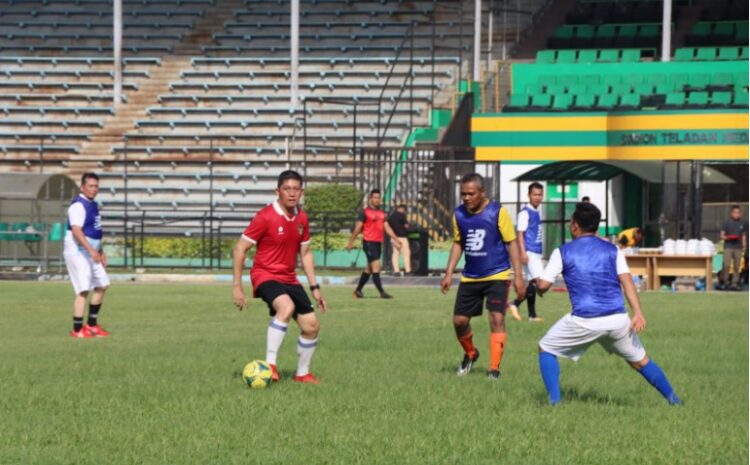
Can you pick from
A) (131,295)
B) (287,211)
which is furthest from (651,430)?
(131,295)

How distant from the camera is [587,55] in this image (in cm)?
4616

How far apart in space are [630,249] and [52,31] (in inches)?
1083

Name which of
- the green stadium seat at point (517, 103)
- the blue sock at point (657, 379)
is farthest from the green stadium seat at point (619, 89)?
the blue sock at point (657, 379)

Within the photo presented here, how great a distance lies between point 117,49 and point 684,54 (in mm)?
17304

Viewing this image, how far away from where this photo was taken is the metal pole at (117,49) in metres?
45.4

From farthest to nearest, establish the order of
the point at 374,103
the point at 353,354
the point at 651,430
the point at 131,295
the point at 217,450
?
the point at 374,103, the point at 131,295, the point at 353,354, the point at 651,430, the point at 217,450

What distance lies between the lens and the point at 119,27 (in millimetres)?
45719

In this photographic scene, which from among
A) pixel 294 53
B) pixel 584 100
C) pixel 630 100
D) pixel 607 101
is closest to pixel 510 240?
pixel 607 101

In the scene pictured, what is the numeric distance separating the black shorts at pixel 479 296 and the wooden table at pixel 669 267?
17.9m

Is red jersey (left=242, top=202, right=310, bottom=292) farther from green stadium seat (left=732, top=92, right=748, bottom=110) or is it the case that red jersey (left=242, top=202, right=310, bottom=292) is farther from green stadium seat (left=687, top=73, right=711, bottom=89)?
green stadium seat (left=687, top=73, right=711, bottom=89)

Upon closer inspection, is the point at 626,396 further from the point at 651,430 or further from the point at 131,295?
the point at 131,295

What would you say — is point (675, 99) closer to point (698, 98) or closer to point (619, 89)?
point (698, 98)

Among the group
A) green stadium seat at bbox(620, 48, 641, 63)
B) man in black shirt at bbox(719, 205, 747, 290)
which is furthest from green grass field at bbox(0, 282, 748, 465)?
green stadium seat at bbox(620, 48, 641, 63)

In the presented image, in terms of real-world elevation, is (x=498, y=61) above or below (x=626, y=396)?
above
